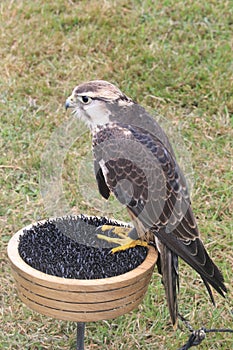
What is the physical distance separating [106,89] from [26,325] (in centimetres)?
151

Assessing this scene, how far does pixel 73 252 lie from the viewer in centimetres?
281

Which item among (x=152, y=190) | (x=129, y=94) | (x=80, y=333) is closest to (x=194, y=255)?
(x=152, y=190)

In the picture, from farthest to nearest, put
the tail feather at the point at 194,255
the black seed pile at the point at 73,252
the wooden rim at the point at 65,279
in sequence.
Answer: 1. the tail feather at the point at 194,255
2. the black seed pile at the point at 73,252
3. the wooden rim at the point at 65,279

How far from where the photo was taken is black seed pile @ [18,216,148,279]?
265cm

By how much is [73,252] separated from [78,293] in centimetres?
Answer: 31

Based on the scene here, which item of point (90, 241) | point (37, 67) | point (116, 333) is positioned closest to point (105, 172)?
point (90, 241)

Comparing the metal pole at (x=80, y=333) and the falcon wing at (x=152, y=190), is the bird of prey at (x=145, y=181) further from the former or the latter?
the metal pole at (x=80, y=333)

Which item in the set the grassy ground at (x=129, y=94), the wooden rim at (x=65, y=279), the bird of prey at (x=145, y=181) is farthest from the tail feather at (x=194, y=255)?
the grassy ground at (x=129, y=94)

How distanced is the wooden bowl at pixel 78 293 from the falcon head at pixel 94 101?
716mm

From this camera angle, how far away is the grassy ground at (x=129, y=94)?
11.8ft

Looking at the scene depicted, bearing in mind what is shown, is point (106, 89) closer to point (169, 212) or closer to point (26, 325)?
point (169, 212)

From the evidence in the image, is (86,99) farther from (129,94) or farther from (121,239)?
(129,94)

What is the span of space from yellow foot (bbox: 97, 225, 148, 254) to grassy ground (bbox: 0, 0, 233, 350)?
0.81m

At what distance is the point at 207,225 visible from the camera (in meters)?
4.23
